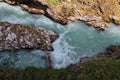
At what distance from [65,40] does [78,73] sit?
417 cm

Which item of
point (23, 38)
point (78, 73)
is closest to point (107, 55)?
point (78, 73)

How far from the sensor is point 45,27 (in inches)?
586

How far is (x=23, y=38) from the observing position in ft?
43.9

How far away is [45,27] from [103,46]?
3.38 meters

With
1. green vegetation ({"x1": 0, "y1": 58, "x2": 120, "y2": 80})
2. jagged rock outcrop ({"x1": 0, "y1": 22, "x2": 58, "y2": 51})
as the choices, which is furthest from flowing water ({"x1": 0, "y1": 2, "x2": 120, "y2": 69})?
green vegetation ({"x1": 0, "y1": 58, "x2": 120, "y2": 80})

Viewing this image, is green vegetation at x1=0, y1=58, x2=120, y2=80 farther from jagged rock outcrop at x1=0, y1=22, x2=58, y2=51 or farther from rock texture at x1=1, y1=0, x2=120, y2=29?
rock texture at x1=1, y1=0, x2=120, y2=29

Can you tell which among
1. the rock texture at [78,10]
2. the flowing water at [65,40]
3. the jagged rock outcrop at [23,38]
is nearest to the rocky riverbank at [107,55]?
the flowing water at [65,40]

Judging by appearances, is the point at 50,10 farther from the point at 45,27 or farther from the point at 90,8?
the point at 90,8

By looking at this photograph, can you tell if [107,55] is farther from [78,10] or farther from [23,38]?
[23,38]

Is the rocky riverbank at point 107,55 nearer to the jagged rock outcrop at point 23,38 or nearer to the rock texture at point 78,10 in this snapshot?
the jagged rock outcrop at point 23,38

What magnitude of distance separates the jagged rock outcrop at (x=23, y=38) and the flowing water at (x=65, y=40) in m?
0.30

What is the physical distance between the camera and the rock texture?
51.1ft

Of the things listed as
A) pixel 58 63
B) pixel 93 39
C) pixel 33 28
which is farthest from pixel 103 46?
pixel 33 28

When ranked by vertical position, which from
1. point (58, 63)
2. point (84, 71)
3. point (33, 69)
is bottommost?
point (58, 63)
